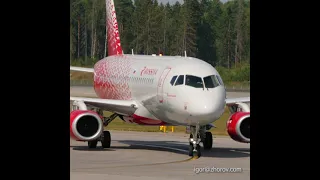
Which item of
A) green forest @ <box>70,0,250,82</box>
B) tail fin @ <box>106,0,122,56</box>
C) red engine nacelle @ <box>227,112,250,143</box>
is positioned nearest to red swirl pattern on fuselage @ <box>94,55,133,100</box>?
tail fin @ <box>106,0,122,56</box>

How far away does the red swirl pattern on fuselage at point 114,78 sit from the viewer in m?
35.7

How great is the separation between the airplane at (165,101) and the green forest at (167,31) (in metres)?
91.9

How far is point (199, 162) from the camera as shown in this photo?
2703cm

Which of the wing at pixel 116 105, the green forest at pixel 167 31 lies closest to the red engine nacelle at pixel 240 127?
the wing at pixel 116 105

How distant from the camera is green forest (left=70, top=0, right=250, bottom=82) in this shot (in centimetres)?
13075

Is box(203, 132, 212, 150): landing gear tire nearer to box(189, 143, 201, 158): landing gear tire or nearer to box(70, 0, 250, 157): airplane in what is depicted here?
box(70, 0, 250, 157): airplane

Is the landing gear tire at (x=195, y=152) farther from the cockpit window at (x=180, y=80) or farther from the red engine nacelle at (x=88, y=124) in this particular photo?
the red engine nacelle at (x=88, y=124)

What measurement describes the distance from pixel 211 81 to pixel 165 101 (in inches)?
83.6

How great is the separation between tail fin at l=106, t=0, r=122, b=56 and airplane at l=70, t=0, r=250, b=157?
4076 mm

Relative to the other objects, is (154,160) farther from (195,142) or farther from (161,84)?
(161,84)

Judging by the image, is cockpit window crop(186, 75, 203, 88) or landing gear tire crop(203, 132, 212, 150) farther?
landing gear tire crop(203, 132, 212, 150)
